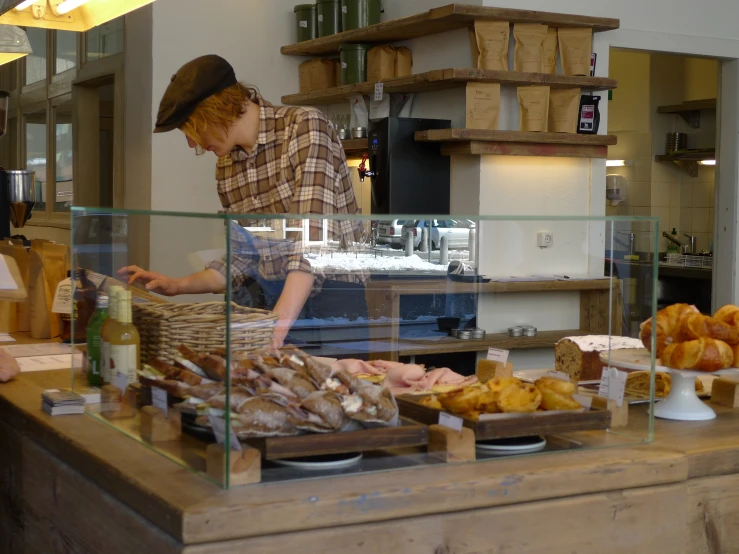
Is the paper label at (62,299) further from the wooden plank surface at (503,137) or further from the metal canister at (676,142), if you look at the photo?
the metal canister at (676,142)

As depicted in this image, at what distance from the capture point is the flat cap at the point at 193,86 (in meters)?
2.44

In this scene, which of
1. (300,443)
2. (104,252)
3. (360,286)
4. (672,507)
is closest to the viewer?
(300,443)

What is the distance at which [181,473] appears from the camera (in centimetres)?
137

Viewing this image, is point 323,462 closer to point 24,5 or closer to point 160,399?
point 160,399

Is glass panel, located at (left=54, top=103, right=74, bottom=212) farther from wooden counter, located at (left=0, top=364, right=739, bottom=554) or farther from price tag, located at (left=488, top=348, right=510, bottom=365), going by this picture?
price tag, located at (left=488, top=348, right=510, bottom=365)

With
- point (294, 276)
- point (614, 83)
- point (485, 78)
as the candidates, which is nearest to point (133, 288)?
point (294, 276)

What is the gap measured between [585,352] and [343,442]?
21.2 inches

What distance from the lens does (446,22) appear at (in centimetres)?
510

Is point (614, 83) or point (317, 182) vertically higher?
point (614, 83)

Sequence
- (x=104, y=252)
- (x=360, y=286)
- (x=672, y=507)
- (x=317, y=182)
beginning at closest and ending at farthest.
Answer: (x=672, y=507)
(x=360, y=286)
(x=104, y=252)
(x=317, y=182)

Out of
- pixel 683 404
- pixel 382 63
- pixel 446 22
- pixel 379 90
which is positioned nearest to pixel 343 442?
pixel 683 404

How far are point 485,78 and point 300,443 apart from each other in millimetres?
3889

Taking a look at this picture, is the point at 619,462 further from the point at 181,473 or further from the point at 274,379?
Result: the point at 181,473

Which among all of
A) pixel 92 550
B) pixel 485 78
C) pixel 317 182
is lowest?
pixel 92 550
